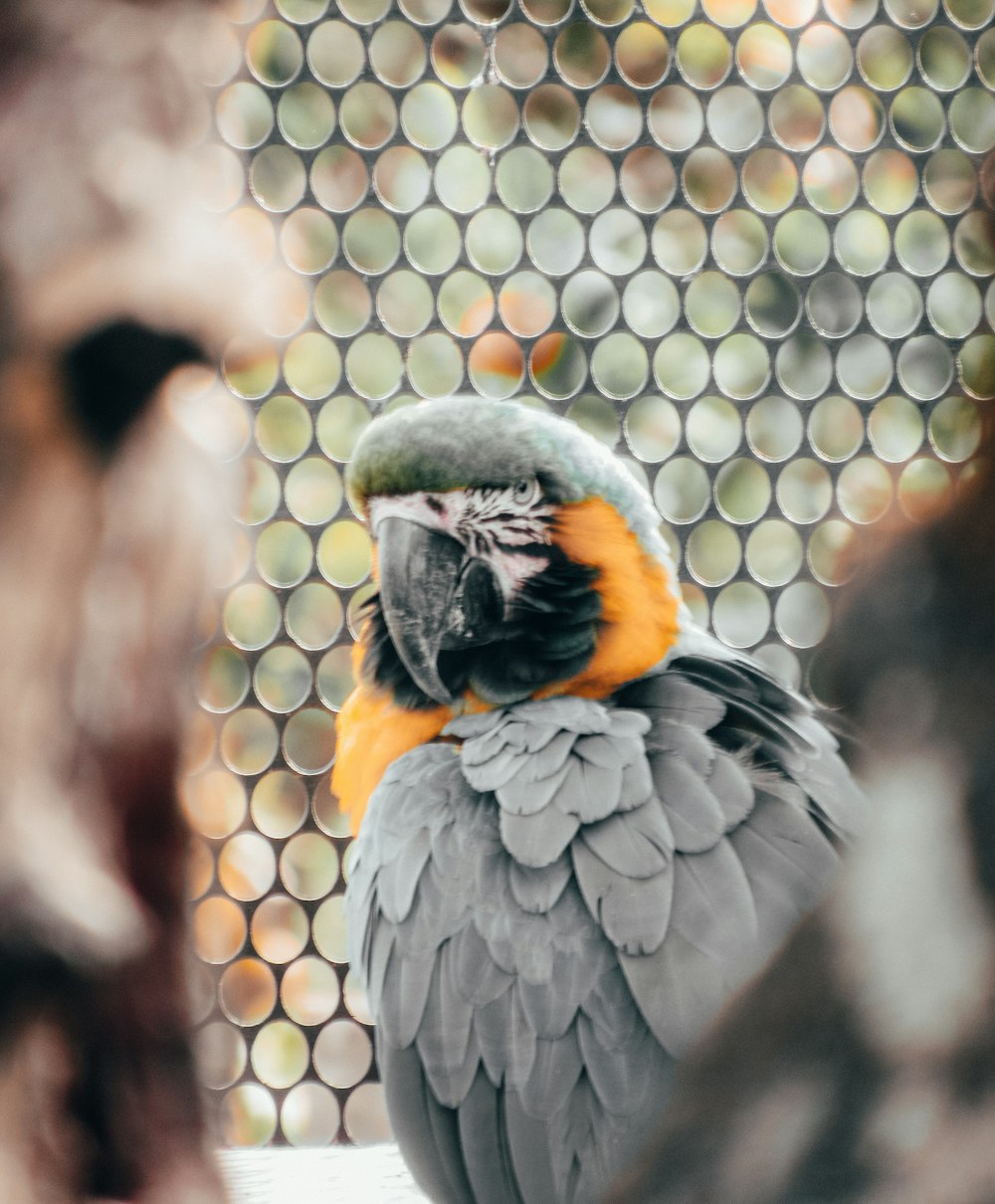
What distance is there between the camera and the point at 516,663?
2.52 feet

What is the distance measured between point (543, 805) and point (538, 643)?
0.50 feet

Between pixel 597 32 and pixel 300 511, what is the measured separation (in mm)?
429

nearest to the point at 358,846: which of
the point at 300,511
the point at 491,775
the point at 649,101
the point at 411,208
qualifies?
the point at 491,775

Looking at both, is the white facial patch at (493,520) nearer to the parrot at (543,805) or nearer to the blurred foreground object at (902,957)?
the parrot at (543,805)

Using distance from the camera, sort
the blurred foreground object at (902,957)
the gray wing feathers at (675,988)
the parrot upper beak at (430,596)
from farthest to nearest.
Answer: the parrot upper beak at (430,596) → the gray wing feathers at (675,988) → the blurred foreground object at (902,957)

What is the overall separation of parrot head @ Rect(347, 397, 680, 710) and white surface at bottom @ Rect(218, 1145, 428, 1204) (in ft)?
1.14

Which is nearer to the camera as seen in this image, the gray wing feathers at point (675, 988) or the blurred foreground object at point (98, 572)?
the blurred foreground object at point (98, 572)

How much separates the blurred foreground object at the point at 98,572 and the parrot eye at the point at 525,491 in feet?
1.91

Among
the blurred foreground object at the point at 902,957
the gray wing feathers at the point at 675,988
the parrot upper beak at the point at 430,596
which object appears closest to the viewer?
the blurred foreground object at the point at 902,957

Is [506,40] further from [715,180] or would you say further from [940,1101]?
[940,1101]

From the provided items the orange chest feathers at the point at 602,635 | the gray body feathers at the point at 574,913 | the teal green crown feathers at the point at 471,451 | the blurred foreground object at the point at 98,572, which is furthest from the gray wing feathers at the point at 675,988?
the blurred foreground object at the point at 98,572

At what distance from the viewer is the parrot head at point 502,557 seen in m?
0.75

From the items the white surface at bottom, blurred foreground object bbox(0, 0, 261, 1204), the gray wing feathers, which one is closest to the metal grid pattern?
the white surface at bottom

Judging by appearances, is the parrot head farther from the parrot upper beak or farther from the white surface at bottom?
the white surface at bottom
